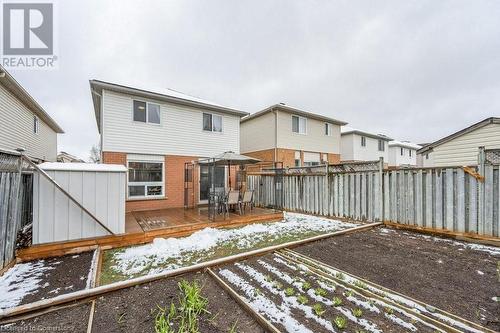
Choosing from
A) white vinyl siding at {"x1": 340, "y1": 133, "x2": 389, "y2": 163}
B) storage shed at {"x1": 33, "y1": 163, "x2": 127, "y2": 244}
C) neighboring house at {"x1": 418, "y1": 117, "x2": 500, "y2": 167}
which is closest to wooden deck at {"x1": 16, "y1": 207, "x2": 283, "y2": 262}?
storage shed at {"x1": 33, "y1": 163, "x2": 127, "y2": 244}

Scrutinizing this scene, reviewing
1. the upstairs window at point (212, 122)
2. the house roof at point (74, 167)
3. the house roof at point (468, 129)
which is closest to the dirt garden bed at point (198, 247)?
the house roof at point (74, 167)

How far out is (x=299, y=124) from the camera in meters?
17.0

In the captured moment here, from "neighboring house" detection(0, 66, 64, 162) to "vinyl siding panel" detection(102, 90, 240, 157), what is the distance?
3.53m

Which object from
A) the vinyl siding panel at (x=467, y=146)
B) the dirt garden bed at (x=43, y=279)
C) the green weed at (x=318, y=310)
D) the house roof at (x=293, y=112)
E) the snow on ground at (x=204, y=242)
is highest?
the house roof at (x=293, y=112)

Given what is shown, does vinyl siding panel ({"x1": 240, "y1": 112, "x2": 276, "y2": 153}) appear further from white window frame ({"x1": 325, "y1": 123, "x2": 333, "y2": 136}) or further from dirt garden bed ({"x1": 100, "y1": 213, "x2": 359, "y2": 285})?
dirt garden bed ({"x1": 100, "y1": 213, "x2": 359, "y2": 285})

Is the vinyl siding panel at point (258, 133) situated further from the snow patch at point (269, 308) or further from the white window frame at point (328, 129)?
the snow patch at point (269, 308)

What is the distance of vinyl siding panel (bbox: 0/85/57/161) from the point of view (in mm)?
8555

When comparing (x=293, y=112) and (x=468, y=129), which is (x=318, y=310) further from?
(x=293, y=112)

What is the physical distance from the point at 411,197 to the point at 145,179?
34.0 ft

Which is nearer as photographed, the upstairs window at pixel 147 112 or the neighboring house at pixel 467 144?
the neighboring house at pixel 467 144

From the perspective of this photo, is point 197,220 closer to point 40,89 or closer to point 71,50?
point 71,50

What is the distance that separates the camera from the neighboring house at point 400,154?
2952 cm

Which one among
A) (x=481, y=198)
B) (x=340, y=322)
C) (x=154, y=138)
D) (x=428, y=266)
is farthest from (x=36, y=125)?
(x=481, y=198)

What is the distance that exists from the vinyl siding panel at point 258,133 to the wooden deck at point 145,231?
8217 millimetres
